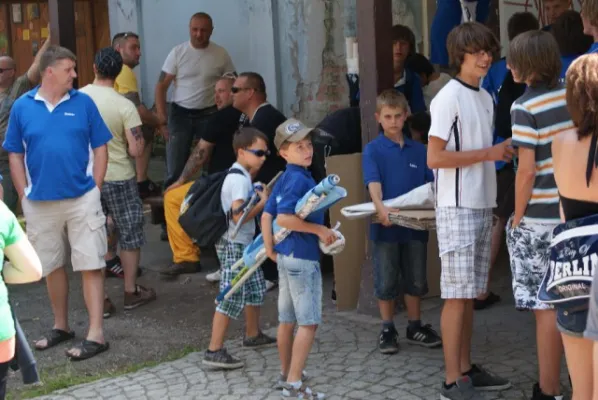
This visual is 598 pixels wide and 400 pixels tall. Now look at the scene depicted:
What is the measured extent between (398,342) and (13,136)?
2682 millimetres

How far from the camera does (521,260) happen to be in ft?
16.0

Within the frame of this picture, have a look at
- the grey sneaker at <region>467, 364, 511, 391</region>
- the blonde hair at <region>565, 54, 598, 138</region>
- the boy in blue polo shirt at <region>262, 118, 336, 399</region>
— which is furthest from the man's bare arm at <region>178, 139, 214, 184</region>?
the blonde hair at <region>565, 54, 598, 138</region>

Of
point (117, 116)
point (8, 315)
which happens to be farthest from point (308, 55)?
point (8, 315)

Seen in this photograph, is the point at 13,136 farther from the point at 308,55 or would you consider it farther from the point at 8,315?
the point at 308,55

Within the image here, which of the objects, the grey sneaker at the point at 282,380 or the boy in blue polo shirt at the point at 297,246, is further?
the grey sneaker at the point at 282,380

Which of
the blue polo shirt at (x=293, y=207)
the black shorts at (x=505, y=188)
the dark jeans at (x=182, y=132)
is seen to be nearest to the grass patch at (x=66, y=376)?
the blue polo shirt at (x=293, y=207)

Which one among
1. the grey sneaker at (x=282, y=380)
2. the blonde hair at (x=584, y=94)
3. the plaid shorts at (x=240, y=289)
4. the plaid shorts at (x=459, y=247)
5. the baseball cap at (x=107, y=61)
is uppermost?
the baseball cap at (x=107, y=61)

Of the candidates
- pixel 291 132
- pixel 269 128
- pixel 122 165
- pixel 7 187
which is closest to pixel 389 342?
pixel 291 132

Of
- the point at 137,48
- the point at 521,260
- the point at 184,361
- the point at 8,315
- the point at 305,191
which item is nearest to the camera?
the point at 8,315

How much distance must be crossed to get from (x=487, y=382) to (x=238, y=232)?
1.68 m

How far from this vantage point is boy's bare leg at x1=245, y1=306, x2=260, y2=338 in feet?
20.4

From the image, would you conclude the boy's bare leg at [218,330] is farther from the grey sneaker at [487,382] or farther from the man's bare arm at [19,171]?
the man's bare arm at [19,171]

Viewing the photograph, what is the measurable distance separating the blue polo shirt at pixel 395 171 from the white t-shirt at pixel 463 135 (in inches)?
32.7

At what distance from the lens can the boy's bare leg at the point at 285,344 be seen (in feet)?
18.1
